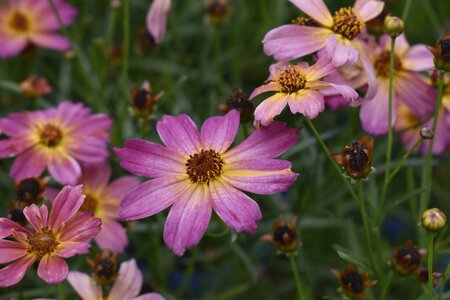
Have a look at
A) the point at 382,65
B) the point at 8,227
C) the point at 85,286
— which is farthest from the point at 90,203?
the point at 382,65

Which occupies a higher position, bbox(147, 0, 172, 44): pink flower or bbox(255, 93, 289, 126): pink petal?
bbox(147, 0, 172, 44): pink flower

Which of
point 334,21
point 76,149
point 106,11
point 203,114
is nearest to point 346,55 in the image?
point 334,21

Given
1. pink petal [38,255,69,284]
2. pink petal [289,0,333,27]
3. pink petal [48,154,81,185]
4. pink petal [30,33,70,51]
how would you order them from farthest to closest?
1. pink petal [30,33,70,51]
2. pink petal [48,154,81,185]
3. pink petal [289,0,333,27]
4. pink petal [38,255,69,284]

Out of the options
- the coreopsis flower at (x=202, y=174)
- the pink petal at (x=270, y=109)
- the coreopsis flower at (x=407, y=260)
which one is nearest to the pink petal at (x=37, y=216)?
the coreopsis flower at (x=202, y=174)

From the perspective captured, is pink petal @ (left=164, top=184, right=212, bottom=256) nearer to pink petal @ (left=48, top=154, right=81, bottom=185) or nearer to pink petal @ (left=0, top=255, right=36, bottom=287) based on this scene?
pink petal @ (left=0, top=255, right=36, bottom=287)

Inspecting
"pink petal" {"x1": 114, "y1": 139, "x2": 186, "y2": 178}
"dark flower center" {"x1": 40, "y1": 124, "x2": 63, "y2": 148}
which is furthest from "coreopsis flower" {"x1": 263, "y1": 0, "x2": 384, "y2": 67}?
"dark flower center" {"x1": 40, "y1": 124, "x2": 63, "y2": 148}

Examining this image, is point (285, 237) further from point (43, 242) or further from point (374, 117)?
point (43, 242)
